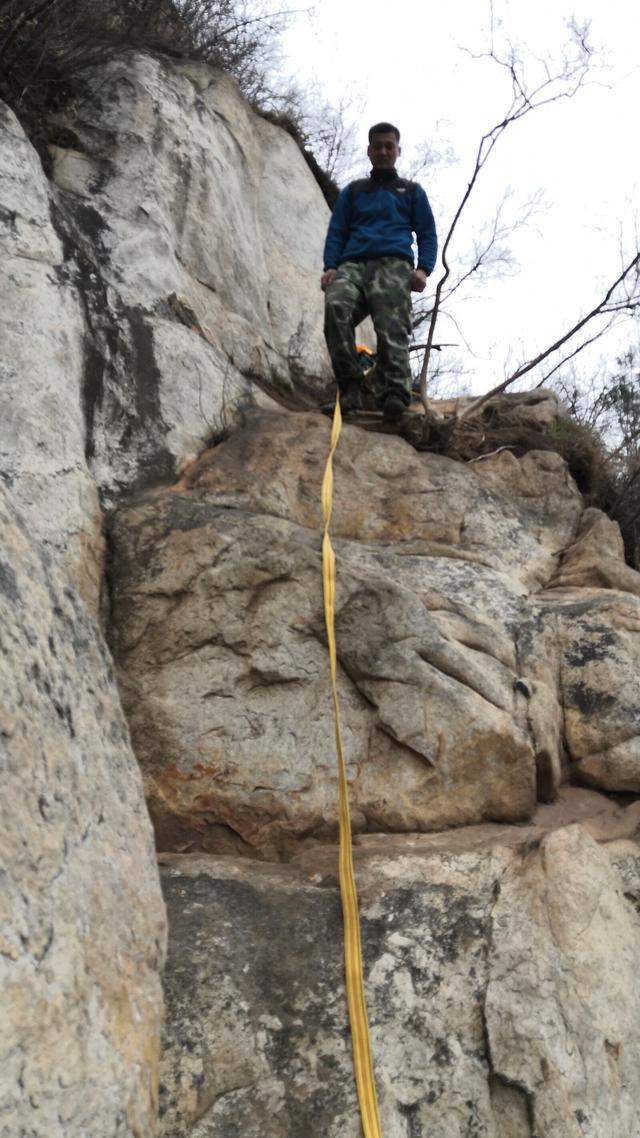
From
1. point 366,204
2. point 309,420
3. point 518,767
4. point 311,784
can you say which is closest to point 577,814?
point 518,767

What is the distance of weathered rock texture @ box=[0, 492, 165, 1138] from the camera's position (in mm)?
2688

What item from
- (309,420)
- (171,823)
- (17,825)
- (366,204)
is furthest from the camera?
(366,204)

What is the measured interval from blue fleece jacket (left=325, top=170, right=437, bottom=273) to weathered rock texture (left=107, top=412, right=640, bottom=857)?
2.05m

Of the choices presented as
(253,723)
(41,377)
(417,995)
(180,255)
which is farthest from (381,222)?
(417,995)

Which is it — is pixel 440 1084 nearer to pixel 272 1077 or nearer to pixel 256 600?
pixel 272 1077

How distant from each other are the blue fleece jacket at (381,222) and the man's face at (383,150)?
0.15ft

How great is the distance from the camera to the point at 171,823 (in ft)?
14.2

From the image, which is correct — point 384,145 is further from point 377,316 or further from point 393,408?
point 393,408

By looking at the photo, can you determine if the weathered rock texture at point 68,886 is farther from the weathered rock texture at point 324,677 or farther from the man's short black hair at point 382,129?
the man's short black hair at point 382,129

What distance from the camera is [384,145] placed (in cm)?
694

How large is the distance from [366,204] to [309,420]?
1.74 metres

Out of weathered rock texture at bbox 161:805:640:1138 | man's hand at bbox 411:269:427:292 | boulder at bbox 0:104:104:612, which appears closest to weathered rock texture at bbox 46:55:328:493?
boulder at bbox 0:104:104:612

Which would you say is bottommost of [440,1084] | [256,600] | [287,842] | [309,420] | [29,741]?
[440,1084]

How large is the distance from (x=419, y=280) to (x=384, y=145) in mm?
885
